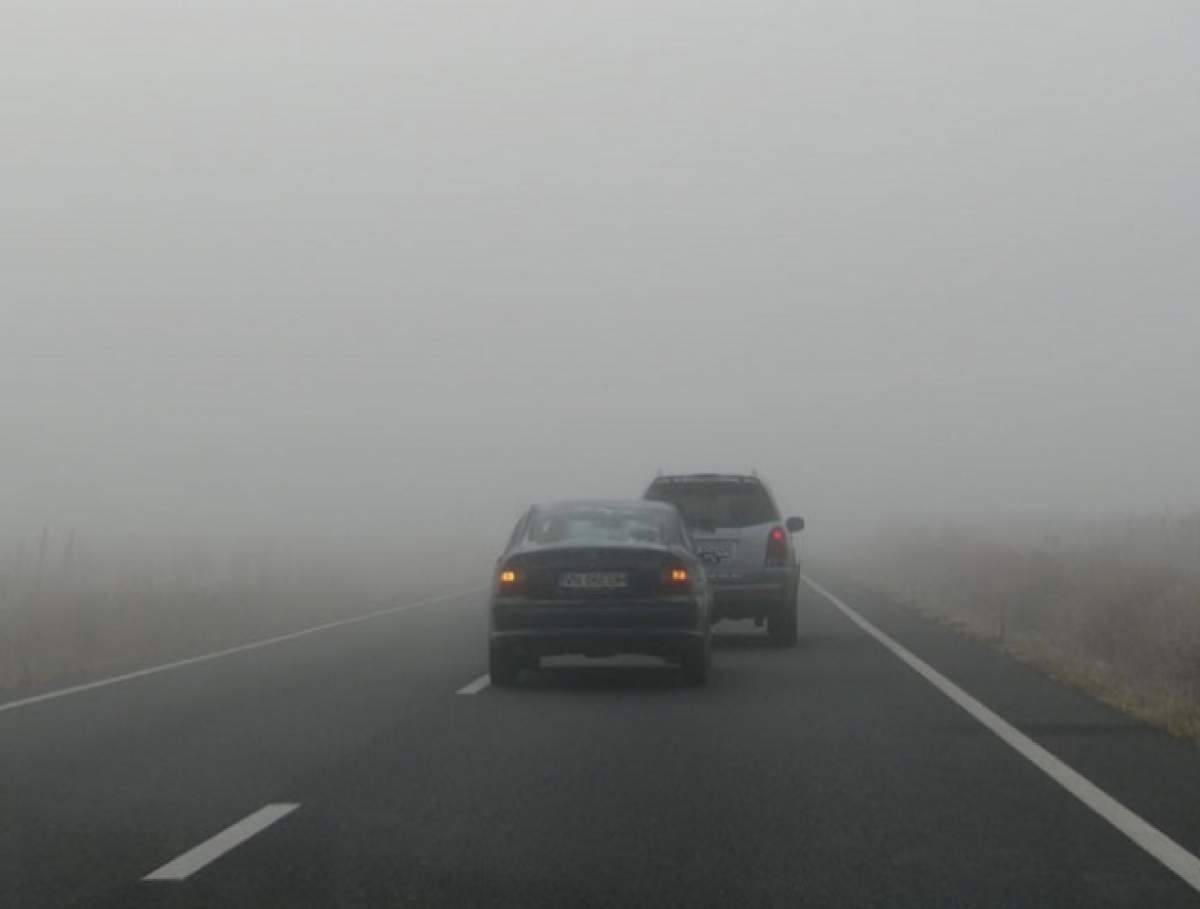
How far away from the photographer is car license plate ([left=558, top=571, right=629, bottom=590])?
16.7 metres

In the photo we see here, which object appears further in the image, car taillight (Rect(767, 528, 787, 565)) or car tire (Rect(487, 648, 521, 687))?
car taillight (Rect(767, 528, 787, 565))

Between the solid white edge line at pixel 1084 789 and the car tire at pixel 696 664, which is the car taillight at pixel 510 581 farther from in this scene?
the solid white edge line at pixel 1084 789

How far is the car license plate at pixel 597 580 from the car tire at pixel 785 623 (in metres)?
6.05

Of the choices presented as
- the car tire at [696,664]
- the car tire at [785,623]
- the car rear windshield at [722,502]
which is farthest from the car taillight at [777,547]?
the car tire at [696,664]

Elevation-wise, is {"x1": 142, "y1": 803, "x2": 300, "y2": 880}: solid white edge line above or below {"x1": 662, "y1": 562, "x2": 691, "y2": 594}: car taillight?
below

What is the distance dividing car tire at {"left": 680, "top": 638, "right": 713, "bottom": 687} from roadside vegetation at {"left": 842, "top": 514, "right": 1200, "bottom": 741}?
3.12 meters

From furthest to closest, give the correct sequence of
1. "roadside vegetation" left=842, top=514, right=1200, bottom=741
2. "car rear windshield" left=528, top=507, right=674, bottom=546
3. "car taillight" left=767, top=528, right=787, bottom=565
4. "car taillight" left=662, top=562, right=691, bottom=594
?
"car taillight" left=767, top=528, right=787, bottom=565 < "car rear windshield" left=528, top=507, right=674, bottom=546 < "roadside vegetation" left=842, top=514, right=1200, bottom=741 < "car taillight" left=662, top=562, right=691, bottom=594

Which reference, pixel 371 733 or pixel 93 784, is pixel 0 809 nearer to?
pixel 93 784

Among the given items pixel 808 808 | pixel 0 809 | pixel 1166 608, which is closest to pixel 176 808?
pixel 0 809

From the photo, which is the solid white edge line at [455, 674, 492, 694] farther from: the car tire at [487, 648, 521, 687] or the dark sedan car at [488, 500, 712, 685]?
the dark sedan car at [488, 500, 712, 685]

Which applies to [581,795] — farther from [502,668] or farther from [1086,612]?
[1086,612]

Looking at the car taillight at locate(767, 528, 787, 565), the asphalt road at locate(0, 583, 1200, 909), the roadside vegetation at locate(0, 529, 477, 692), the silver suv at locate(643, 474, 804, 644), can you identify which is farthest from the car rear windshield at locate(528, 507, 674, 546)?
the car taillight at locate(767, 528, 787, 565)

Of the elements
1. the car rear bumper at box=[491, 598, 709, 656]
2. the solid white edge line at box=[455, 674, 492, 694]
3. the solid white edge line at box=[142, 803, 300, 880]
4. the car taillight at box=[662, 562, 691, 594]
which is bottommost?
the solid white edge line at box=[455, 674, 492, 694]

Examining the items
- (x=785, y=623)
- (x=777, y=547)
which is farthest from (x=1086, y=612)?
(x=777, y=547)
